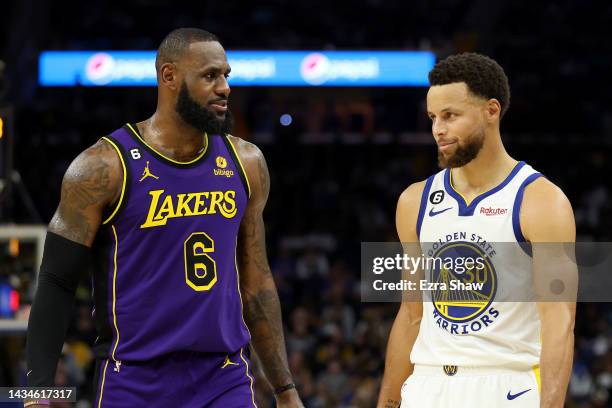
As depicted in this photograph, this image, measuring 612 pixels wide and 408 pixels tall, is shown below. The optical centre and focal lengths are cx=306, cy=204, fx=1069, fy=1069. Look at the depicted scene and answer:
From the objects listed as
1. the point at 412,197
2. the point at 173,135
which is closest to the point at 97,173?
the point at 173,135

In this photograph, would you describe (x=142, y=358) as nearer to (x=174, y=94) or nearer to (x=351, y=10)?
(x=174, y=94)

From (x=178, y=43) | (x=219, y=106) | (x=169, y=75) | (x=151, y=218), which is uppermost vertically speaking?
(x=178, y=43)

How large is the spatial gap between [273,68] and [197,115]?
43.5 feet

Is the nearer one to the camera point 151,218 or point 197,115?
point 151,218

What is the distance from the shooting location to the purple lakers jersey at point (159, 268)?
13.6 feet

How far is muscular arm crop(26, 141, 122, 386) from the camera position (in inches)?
161

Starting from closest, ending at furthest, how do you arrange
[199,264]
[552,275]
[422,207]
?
[552,275] → [199,264] → [422,207]

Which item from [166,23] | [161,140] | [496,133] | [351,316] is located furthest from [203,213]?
[166,23]

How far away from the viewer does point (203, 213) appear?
423cm

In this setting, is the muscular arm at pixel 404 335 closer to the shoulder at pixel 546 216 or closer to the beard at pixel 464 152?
the beard at pixel 464 152

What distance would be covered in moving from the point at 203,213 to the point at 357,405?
916 cm

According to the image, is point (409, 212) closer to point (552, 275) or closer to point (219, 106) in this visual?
point (552, 275)

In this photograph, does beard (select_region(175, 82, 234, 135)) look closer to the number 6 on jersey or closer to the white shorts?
the number 6 on jersey

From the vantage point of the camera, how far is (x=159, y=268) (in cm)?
416
